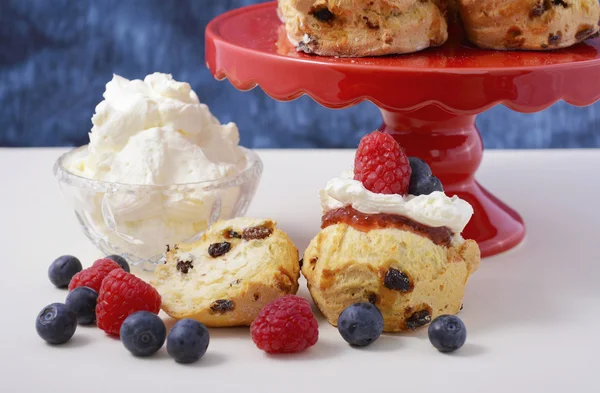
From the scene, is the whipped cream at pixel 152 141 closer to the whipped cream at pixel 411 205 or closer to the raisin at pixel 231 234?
the raisin at pixel 231 234

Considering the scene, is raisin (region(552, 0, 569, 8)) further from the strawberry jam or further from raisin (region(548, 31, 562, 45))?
the strawberry jam

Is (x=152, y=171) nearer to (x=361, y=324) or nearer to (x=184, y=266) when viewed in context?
(x=184, y=266)

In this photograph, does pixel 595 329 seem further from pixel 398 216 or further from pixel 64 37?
pixel 64 37

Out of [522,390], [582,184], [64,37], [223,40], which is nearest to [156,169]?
[223,40]

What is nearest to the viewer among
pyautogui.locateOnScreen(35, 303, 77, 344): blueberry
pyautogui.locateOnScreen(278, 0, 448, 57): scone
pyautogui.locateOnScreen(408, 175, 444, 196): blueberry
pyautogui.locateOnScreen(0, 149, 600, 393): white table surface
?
pyautogui.locateOnScreen(0, 149, 600, 393): white table surface

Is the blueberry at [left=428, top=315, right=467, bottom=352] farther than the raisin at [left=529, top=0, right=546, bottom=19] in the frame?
No

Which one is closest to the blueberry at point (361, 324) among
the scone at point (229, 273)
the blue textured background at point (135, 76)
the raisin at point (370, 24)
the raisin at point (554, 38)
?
the scone at point (229, 273)

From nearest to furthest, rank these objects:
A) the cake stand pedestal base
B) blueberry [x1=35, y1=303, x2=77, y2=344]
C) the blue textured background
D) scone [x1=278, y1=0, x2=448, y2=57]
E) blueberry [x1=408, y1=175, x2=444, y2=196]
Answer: blueberry [x1=35, y1=303, x2=77, y2=344] → blueberry [x1=408, y1=175, x2=444, y2=196] → scone [x1=278, y1=0, x2=448, y2=57] → the cake stand pedestal base → the blue textured background

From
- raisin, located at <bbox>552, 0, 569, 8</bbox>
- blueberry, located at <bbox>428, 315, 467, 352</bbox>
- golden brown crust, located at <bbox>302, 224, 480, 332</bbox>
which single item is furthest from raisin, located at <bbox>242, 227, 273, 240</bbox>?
raisin, located at <bbox>552, 0, 569, 8</bbox>
